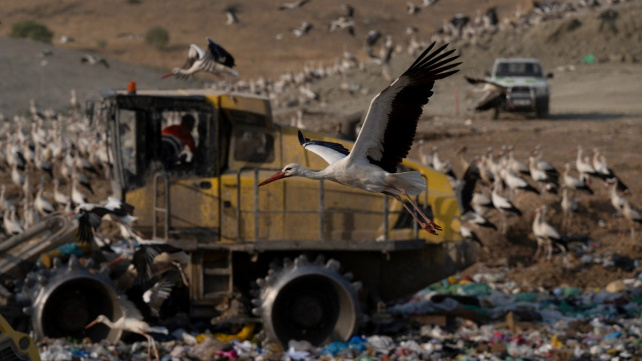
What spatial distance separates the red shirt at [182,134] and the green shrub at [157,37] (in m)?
57.0

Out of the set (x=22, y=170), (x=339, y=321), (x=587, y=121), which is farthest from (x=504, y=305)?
(x=587, y=121)

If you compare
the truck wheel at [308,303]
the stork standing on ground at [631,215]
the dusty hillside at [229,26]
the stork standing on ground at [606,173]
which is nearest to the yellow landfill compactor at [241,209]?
the truck wheel at [308,303]

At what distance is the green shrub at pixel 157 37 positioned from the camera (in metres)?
67.1

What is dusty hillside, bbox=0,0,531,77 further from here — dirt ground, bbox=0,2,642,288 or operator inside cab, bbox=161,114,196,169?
operator inside cab, bbox=161,114,196,169

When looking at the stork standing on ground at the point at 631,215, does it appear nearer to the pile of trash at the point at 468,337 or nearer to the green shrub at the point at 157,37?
the pile of trash at the point at 468,337

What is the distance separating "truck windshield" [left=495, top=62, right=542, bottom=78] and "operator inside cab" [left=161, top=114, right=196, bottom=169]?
21.6 meters

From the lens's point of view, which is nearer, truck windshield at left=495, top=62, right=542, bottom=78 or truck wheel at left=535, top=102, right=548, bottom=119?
truck wheel at left=535, top=102, right=548, bottom=119

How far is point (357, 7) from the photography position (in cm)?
8400

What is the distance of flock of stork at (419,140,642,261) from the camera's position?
1650 cm

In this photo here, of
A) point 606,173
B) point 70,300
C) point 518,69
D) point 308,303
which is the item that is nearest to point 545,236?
point 606,173

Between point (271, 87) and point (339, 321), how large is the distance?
37407 millimetres

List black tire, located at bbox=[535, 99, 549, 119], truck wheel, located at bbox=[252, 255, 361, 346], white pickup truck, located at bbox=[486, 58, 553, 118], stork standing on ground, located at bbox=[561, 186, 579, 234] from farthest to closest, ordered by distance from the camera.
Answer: black tire, located at bbox=[535, 99, 549, 119] < white pickup truck, located at bbox=[486, 58, 553, 118] < stork standing on ground, located at bbox=[561, 186, 579, 234] < truck wheel, located at bbox=[252, 255, 361, 346]

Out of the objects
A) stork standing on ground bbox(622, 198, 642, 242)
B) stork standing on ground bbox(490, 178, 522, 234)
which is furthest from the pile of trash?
stork standing on ground bbox(490, 178, 522, 234)

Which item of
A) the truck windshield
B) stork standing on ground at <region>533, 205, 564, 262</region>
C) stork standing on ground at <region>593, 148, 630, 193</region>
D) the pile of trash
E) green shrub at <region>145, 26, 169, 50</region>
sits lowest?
the pile of trash
